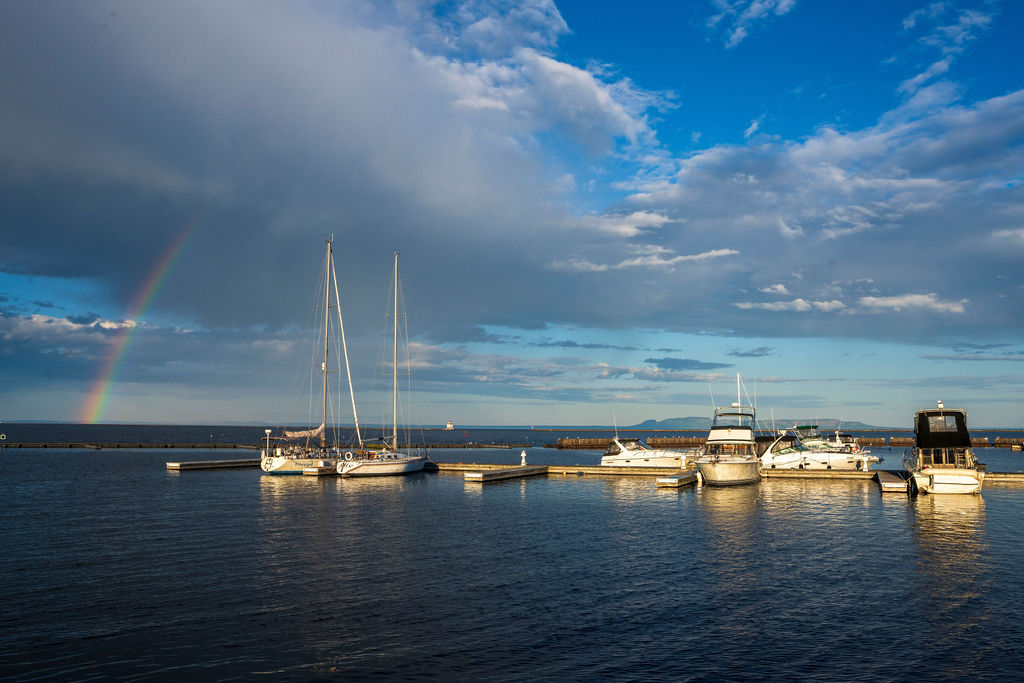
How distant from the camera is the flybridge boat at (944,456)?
51250 millimetres

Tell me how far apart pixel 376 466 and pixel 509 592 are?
5009 centimetres

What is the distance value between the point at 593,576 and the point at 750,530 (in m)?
15.7

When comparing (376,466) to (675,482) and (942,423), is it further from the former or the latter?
(942,423)

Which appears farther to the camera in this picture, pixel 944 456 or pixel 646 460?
pixel 646 460

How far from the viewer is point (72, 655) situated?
17.6 m

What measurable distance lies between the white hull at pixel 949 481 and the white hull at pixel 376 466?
51.0 meters

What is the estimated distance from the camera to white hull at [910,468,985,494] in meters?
50.9

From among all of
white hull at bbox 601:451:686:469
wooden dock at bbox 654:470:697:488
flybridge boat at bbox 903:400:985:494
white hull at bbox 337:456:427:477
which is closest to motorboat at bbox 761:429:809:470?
white hull at bbox 601:451:686:469

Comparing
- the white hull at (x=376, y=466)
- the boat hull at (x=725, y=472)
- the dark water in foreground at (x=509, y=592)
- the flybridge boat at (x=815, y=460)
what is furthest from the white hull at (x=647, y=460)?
the dark water in foreground at (x=509, y=592)

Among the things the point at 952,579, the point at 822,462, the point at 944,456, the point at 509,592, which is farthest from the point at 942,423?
the point at 509,592

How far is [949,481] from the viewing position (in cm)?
5162

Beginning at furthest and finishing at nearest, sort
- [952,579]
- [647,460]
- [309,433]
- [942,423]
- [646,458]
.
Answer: [646,458] → [647,460] → [309,433] → [942,423] → [952,579]

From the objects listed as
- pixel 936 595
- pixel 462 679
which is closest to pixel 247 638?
pixel 462 679

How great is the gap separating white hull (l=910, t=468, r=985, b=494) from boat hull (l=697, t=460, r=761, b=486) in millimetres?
14652
